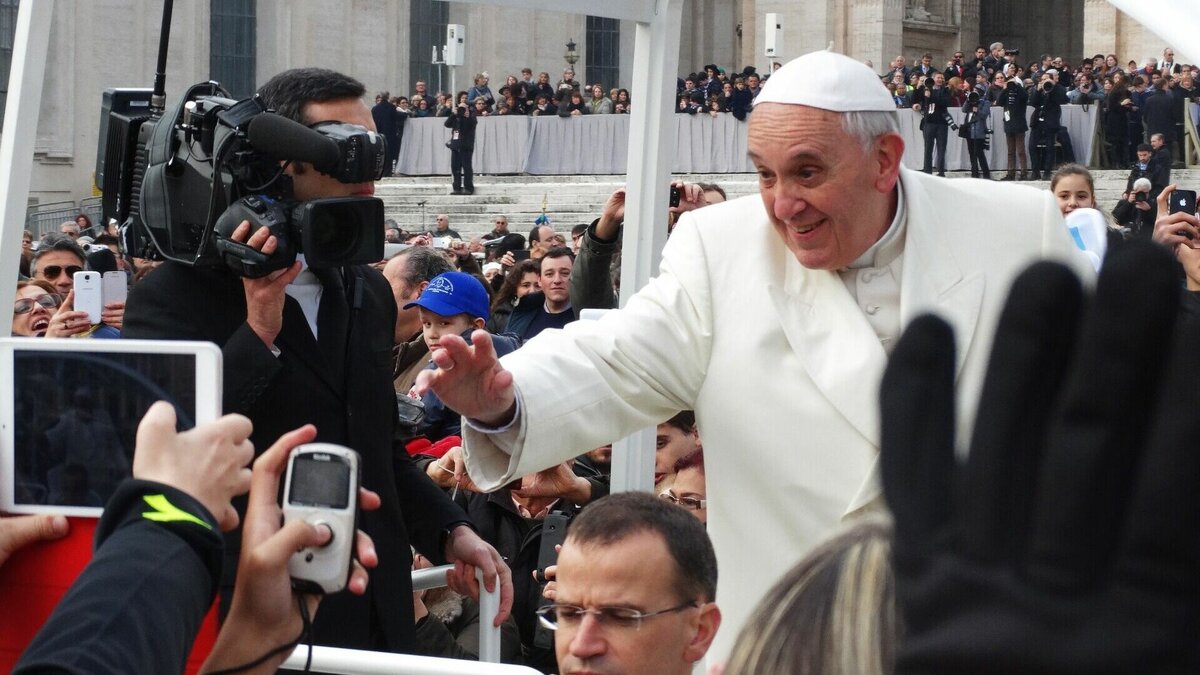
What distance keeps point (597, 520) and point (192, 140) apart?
961mm

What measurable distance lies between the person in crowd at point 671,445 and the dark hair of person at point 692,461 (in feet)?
0.24

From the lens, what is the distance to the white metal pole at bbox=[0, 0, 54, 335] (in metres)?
3.01

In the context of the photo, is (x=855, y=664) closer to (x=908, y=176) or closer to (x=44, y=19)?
(x=908, y=176)

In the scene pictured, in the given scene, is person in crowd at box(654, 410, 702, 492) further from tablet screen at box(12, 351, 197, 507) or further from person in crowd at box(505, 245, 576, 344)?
person in crowd at box(505, 245, 576, 344)

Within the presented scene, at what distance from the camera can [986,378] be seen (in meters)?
0.80

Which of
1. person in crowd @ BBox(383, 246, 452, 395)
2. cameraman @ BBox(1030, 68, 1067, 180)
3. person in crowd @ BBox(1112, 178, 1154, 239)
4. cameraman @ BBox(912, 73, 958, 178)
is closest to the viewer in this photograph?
person in crowd @ BBox(383, 246, 452, 395)

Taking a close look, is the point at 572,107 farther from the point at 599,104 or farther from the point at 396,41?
the point at 396,41

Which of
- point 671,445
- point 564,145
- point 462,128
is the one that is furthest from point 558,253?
point 564,145

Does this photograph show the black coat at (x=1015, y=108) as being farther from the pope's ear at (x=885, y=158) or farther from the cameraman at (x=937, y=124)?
the pope's ear at (x=885, y=158)

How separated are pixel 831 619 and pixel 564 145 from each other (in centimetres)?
2663

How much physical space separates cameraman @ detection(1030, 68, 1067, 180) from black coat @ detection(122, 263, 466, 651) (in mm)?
20147

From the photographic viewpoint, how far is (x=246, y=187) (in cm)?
285

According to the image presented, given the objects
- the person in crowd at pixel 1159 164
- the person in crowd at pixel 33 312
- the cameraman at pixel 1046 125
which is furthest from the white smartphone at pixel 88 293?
the cameraman at pixel 1046 125

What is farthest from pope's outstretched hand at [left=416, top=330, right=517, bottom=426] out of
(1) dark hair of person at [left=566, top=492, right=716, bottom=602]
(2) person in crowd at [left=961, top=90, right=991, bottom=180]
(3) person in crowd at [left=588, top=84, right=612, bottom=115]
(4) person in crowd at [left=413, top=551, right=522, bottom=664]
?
(3) person in crowd at [left=588, top=84, right=612, bottom=115]
